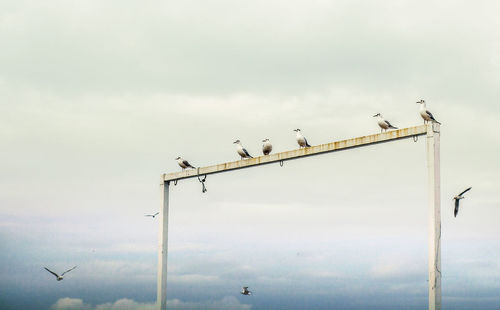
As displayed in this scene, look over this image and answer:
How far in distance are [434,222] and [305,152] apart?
466 cm

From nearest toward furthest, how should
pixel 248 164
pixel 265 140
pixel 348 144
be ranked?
pixel 348 144 → pixel 248 164 → pixel 265 140

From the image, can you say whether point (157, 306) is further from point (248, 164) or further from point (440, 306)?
point (440, 306)

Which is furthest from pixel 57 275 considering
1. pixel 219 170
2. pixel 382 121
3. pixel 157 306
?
pixel 382 121

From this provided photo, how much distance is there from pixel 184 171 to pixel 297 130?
371 cm

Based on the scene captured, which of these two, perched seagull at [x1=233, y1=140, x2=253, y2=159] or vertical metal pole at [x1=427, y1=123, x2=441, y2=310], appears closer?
vertical metal pole at [x1=427, y1=123, x2=441, y2=310]

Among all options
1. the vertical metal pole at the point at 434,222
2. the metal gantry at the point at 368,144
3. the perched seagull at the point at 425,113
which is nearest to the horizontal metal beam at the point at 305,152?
the metal gantry at the point at 368,144

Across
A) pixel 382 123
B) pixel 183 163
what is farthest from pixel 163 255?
pixel 382 123

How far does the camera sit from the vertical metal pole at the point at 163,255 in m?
22.5

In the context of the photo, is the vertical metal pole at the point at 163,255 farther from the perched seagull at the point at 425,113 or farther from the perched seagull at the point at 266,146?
the perched seagull at the point at 425,113

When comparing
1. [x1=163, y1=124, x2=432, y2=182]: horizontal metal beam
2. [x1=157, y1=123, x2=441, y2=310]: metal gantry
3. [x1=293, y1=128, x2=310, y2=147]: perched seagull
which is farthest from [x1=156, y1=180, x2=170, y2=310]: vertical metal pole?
[x1=293, y1=128, x2=310, y2=147]: perched seagull

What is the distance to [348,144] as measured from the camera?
57.0 feet

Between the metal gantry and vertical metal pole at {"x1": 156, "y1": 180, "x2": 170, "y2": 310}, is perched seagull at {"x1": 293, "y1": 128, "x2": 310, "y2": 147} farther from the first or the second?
vertical metal pole at {"x1": 156, "y1": 180, "x2": 170, "y2": 310}

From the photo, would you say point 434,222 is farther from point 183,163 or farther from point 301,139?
point 183,163

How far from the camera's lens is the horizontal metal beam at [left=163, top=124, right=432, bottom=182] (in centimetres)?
1606
